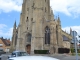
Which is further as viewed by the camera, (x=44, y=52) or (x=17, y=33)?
(x=17, y=33)

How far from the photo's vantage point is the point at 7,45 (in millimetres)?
70562

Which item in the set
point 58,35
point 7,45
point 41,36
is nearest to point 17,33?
point 41,36

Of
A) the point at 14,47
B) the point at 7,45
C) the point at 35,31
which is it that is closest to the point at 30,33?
the point at 35,31

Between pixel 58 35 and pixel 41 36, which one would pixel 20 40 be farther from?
pixel 58 35

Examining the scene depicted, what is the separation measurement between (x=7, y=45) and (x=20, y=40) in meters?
26.6

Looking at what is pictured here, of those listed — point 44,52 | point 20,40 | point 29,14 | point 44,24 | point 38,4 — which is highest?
point 38,4

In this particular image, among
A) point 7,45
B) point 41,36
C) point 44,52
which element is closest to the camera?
point 44,52

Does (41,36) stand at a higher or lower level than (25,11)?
lower

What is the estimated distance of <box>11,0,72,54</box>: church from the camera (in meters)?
42.4

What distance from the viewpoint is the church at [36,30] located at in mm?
42366

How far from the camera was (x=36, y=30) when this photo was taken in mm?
43344

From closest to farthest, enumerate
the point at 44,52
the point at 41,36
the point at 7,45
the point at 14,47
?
the point at 44,52 < the point at 41,36 < the point at 14,47 < the point at 7,45

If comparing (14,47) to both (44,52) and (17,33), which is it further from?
(44,52)

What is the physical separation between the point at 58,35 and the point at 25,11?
14.4 metres
